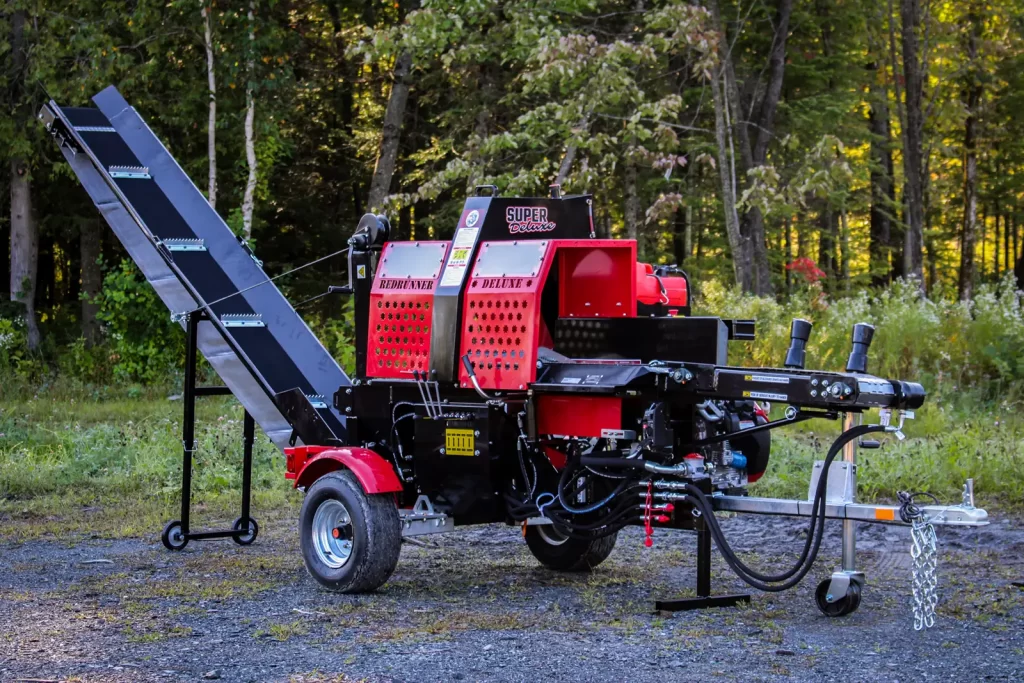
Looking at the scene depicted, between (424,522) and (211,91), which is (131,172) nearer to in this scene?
(424,522)

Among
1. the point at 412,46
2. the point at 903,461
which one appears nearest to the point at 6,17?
the point at 412,46

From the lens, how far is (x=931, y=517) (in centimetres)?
581

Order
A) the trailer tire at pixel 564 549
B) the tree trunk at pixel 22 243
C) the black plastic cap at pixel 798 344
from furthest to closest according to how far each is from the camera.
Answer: the tree trunk at pixel 22 243 → the trailer tire at pixel 564 549 → the black plastic cap at pixel 798 344

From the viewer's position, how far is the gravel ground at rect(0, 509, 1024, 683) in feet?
17.6

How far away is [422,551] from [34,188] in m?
17.3

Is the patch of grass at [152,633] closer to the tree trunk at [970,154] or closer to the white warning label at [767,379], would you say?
the white warning label at [767,379]

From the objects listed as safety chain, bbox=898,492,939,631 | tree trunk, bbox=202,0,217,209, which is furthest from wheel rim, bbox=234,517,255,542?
tree trunk, bbox=202,0,217,209

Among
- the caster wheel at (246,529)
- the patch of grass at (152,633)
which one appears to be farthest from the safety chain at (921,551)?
the caster wheel at (246,529)

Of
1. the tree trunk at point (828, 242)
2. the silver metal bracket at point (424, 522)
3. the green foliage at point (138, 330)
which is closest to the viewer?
the silver metal bracket at point (424, 522)

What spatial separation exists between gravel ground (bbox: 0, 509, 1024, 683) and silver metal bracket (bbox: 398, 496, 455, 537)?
380 mm

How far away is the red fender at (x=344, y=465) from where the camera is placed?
23.4 feet

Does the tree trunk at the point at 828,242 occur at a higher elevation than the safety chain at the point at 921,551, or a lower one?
higher

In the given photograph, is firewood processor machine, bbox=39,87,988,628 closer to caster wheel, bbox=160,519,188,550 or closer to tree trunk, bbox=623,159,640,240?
caster wheel, bbox=160,519,188,550

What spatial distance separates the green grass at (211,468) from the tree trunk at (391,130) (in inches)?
328
